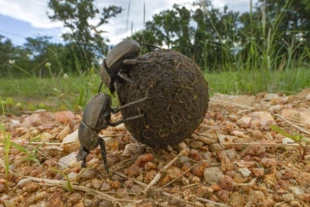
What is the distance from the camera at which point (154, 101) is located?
2146 mm

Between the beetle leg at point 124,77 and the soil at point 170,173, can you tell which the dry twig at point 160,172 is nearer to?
the soil at point 170,173

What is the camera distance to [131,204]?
5.97 ft

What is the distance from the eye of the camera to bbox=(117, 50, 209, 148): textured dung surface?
2.15 m

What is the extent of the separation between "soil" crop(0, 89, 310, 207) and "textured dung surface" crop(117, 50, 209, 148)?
0.21 meters

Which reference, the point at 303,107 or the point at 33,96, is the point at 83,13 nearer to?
the point at 33,96

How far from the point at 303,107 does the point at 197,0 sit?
2.09 m

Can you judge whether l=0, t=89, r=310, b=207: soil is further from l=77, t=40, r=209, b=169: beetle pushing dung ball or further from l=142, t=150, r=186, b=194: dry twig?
l=77, t=40, r=209, b=169: beetle pushing dung ball

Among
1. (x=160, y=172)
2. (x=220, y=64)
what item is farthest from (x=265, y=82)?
(x=220, y=64)

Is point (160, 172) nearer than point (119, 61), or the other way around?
point (160, 172)

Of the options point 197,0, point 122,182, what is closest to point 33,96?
point 197,0

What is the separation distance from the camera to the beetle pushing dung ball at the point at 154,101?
215cm

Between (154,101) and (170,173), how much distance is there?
0.51m

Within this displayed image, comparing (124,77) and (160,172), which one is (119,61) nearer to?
(124,77)

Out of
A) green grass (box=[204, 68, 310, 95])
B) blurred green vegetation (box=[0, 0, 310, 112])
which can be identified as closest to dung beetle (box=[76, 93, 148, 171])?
blurred green vegetation (box=[0, 0, 310, 112])
